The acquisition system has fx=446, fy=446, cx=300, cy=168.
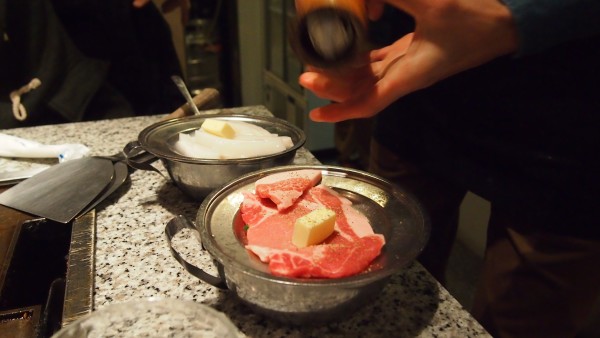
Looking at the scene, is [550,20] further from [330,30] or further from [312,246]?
[312,246]

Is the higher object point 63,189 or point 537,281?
point 63,189

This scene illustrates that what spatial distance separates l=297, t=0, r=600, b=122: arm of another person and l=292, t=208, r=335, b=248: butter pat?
156 millimetres

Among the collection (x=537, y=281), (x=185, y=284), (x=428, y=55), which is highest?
(x=428, y=55)

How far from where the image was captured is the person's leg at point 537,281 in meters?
0.76

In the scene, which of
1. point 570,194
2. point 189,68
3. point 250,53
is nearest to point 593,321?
point 570,194

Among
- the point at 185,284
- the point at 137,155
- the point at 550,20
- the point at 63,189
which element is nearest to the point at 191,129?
the point at 137,155

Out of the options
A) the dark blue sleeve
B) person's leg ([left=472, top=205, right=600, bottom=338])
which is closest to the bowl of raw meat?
the dark blue sleeve

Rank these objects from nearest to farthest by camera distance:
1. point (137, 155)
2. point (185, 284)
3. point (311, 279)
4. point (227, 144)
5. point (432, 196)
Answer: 1. point (311, 279)
2. point (185, 284)
3. point (227, 144)
4. point (137, 155)
5. point (432, 196)

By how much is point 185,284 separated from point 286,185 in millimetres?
187

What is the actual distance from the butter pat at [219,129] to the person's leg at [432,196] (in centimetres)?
42

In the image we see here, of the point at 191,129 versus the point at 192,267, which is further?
the point at 191,129

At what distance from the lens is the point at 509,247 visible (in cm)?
81

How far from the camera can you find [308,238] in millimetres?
506

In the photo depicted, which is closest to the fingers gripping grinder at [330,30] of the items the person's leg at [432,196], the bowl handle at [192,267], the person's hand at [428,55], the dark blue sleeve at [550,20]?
the person's hand at [428,55]
